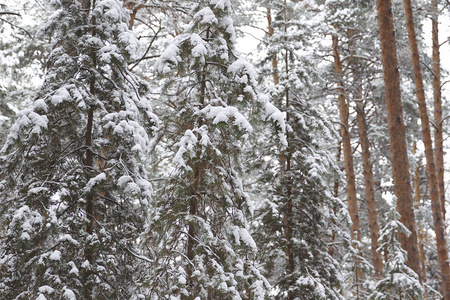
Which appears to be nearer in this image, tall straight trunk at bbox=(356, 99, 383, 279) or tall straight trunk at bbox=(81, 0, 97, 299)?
tall straight trunk at bbox=(81, 0, 97, 299)

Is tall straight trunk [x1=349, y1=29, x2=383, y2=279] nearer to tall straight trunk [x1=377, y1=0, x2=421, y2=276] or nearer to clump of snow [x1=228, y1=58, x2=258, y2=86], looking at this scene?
tall straight trunk [x1=377, y1=0, x2=421, y2=276]

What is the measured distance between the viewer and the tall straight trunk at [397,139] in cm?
741

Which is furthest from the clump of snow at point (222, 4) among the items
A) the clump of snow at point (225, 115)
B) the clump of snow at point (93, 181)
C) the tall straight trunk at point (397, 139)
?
the tall straight trunk at point (397, 139)

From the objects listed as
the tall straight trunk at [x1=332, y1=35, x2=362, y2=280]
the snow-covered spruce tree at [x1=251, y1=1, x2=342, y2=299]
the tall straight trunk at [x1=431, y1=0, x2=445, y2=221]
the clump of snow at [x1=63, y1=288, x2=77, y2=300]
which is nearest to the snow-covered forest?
the clump of snow at [x1=63, y1=288, x2=77, y2=300]

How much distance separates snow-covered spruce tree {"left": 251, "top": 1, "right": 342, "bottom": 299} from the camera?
27.3 feet

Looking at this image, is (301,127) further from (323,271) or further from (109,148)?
(109,148)

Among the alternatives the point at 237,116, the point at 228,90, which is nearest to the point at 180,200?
the point at 237,116

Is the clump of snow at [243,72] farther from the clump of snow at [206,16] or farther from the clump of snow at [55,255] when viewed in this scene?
the clump of snow at [55,255]

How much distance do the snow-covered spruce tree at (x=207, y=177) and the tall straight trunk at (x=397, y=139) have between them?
301cm

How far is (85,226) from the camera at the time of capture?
642cm

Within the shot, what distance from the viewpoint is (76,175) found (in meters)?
6.18

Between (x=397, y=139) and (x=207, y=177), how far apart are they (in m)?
4.19

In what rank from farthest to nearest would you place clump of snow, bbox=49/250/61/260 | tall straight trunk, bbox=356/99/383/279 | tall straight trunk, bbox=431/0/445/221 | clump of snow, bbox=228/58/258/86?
tall straight trunk, bbox=431/0/445/221
tall straight trunk, bbox=356/99/383/279
clump of snow, bbox=228/58/258/86
clump of snow, bbox=49/250/61/260

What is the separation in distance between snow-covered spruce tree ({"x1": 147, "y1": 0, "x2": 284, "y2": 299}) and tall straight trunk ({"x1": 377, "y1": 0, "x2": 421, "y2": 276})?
301cm
